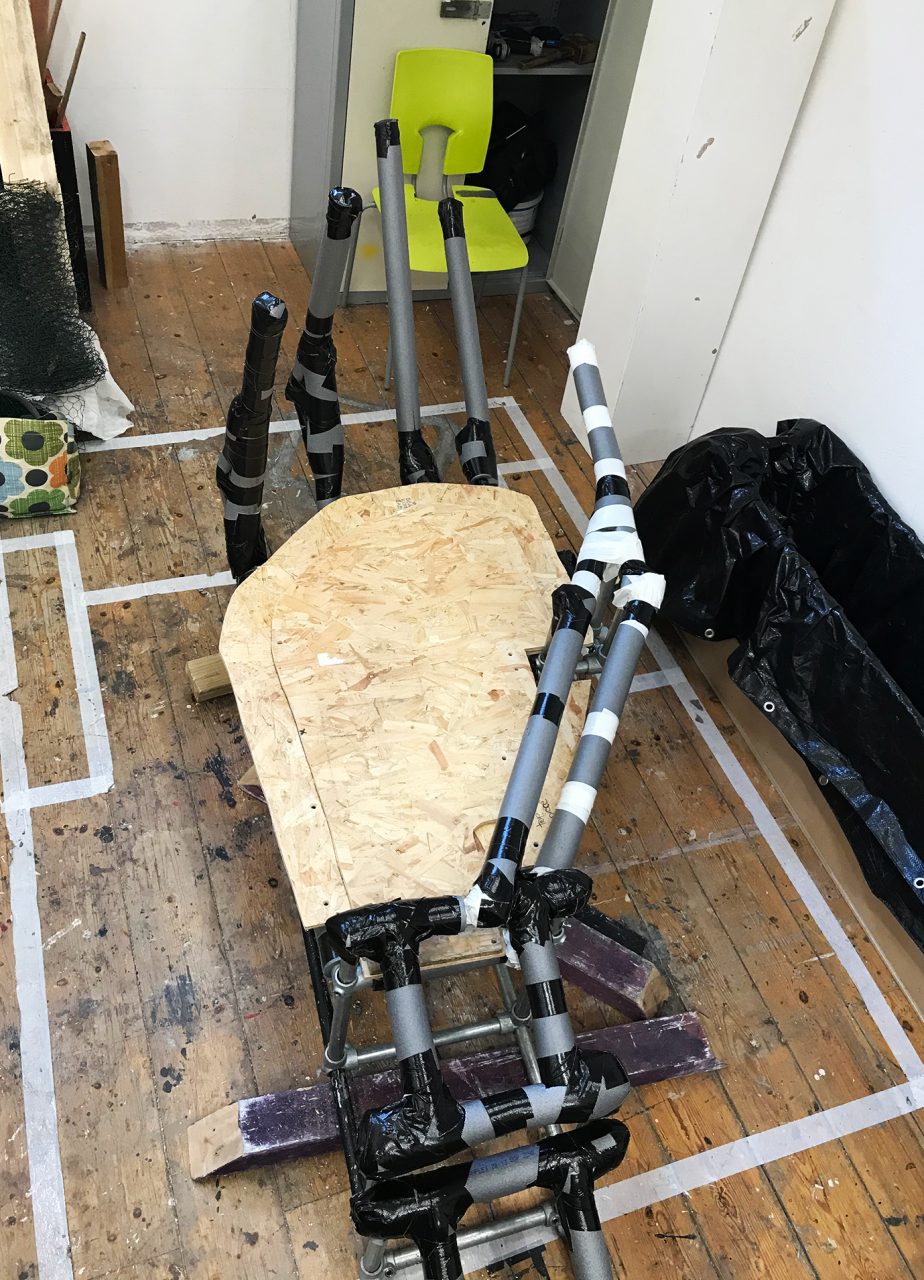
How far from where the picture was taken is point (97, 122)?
362 centimetres

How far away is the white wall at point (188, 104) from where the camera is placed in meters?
3.47

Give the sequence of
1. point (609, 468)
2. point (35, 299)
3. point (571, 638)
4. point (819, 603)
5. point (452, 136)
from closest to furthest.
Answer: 1. point (571, 638)
2. point (609, 468)
3. point (819, 603)
4. point (35, 299)
5. point (452, 136)

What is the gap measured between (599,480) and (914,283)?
3.62 feet

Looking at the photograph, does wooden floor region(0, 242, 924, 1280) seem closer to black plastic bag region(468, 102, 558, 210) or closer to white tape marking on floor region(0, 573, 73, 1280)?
white tape marking on floor region(0, 573, 73, 1280)

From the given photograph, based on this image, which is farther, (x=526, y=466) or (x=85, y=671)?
(x=526, y=466)

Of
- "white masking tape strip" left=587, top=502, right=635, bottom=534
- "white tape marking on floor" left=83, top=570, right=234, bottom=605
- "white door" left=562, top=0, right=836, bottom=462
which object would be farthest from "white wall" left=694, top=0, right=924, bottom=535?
"white tape marking on floor" left=83, top=570, right=234, bottom=605

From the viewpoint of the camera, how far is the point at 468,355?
2699 mm

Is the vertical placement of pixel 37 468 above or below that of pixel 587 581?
below

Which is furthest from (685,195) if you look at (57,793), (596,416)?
(57,793)

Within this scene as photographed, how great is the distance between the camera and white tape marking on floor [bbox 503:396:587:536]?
132 inches

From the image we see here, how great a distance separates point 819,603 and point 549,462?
1342mm

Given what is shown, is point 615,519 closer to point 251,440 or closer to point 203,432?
point 251,440

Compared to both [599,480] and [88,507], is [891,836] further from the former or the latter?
[88,507]

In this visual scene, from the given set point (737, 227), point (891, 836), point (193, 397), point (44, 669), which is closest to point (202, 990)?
point (44, 669)
